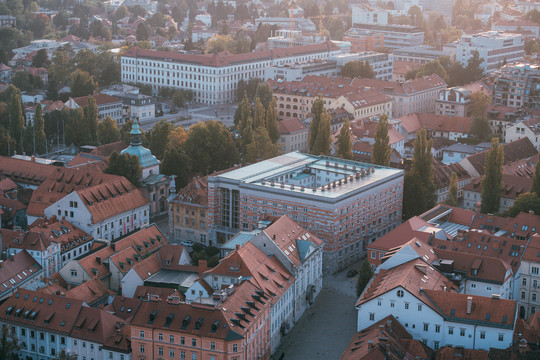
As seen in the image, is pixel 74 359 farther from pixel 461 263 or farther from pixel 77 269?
pixel 461 263

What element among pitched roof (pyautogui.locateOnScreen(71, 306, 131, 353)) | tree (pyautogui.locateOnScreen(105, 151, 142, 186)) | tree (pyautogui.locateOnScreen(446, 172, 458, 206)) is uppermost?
tree (pyautogui.locateOnScreen(105, 151, 142, 186))

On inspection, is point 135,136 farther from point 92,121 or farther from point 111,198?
point 92,121

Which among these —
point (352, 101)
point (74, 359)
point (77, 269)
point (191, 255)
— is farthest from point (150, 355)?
point (352, 101)

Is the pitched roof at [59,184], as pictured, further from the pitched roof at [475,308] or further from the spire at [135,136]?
the pitched roof at [475,308]

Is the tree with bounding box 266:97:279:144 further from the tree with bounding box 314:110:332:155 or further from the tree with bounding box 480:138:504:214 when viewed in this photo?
the tree with bounding box 480:138:504:214

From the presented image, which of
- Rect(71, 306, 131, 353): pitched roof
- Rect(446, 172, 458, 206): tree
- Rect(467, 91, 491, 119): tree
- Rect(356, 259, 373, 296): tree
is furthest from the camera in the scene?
Rect(467, 91, 491, 119): tree

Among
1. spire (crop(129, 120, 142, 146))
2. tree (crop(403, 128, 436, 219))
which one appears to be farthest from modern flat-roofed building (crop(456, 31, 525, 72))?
spire (crop(129, 120, 142, 146))

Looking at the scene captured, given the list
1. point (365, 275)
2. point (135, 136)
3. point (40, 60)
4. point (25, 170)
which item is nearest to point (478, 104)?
point (135, 136)
